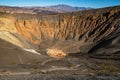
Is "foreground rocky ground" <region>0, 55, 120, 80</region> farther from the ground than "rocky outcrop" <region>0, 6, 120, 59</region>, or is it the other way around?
"foreground rocky ground" <region>0, 55, 120, 80</region>

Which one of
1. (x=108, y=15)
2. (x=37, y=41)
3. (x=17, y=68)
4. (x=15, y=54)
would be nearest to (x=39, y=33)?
(x=37, y=41)

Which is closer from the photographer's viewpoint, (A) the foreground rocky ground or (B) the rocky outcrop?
(A) the foreground rocky ground

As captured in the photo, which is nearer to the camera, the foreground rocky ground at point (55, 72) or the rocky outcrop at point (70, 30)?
the foreground rocky ground at point (55, 72)

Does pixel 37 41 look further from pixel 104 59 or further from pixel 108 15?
pixel 104 59

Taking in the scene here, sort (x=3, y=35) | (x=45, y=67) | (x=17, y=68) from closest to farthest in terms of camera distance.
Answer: (x=17, y=68)
(x=45, y=67)
(x=3, y=35)

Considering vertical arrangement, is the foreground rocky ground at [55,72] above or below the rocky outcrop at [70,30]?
above

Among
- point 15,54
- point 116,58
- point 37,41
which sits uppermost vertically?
point 15,54

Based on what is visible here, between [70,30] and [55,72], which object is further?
[70,30]

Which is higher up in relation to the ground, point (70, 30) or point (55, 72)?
point (55, 72)
